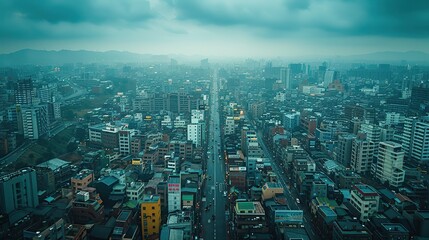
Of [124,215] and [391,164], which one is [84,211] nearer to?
[124,215]

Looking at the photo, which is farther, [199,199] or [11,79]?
[11,79]

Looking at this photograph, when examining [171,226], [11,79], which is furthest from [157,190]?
[11,79]

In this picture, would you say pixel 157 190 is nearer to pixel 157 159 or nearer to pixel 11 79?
pixel 157 159

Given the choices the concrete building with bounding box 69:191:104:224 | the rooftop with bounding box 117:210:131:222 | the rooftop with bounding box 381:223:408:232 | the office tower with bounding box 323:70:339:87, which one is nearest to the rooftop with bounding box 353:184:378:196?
the rooftop with bounding box 381:223:408:232

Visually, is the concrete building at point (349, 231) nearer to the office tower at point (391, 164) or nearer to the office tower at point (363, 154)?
the office tower at point (391, 164)

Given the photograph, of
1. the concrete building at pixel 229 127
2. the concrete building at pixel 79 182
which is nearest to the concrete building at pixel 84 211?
the concrete building at pixel 79 182

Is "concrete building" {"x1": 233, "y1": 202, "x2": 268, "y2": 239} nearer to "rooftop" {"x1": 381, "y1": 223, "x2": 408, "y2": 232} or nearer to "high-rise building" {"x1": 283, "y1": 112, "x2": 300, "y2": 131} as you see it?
"rooftop" {"x1": 381, "y1": 223, "x2": 408, "y2": 232}

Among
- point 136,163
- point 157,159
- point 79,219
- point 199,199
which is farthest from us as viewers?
point 157,159

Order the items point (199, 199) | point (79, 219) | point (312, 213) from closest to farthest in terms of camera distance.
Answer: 1. point (79, 219)
2. point (312, 213)
3. point (199, 199)
